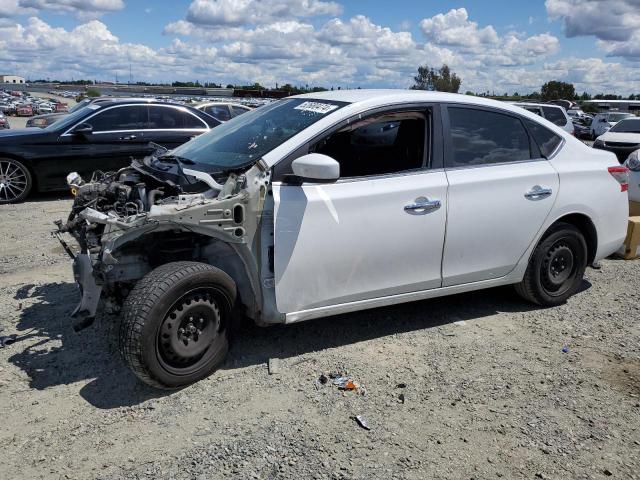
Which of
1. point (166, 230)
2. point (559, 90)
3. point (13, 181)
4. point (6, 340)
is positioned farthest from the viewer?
point (559, 90)

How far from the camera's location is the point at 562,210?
483 cm

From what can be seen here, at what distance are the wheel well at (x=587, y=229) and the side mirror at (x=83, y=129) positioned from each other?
7.54 meters

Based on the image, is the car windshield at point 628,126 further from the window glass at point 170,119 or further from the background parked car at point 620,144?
the window glass at point 170,119

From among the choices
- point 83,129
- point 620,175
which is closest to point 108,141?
point 83,129

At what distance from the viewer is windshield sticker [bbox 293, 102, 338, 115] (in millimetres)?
4117

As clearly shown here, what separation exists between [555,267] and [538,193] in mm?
810

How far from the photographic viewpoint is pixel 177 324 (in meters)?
3.51

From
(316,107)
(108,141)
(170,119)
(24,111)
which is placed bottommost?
(24,111)

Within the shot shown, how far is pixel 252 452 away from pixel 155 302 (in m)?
1.02

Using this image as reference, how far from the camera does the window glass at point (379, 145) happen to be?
13.2 ft

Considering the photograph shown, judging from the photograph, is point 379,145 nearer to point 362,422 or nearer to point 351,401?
point 351,401

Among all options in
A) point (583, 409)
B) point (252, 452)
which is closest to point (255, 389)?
point (252, 452)

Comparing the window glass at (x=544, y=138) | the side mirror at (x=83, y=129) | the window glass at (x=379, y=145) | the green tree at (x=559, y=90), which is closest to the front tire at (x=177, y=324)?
the window glass at (x=379, y=145)

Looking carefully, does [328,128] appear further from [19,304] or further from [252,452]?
[19,304]
